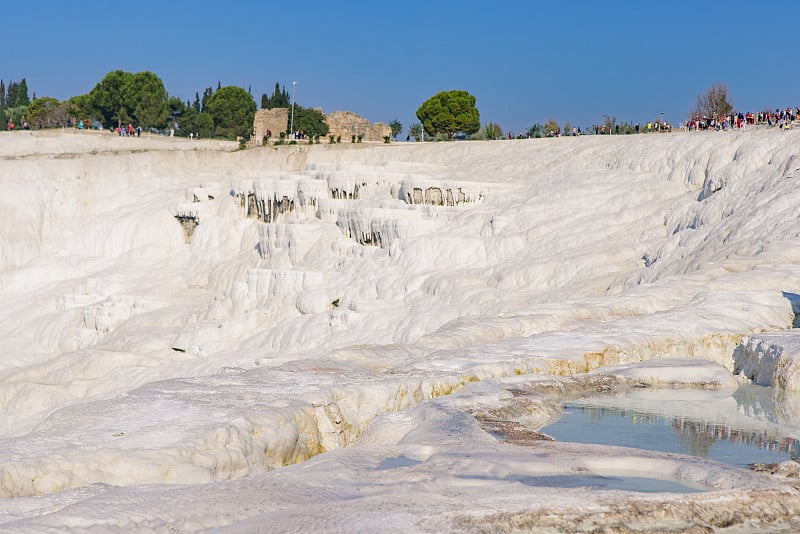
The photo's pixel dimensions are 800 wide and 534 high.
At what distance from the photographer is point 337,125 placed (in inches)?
2205

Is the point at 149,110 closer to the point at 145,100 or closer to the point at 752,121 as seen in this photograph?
the point at 145,100

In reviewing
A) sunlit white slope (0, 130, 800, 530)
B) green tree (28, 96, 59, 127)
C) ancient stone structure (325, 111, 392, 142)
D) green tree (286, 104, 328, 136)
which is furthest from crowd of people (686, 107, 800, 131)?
green tree (28, 96, 59, 127)

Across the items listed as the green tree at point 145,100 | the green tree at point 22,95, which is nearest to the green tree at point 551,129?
the green tree at point 145,100

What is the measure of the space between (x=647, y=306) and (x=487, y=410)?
6.37 metres

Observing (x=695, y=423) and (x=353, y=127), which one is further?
(x=353, y=127)

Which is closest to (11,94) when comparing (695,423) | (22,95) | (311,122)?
(22,95)

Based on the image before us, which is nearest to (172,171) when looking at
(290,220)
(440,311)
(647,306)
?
(290,220)

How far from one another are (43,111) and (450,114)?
1499 inches

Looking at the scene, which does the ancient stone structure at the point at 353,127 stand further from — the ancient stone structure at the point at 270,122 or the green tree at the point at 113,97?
the green tree at the point at 113,97

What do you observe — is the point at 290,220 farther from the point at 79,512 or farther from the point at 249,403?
the point at 79,512

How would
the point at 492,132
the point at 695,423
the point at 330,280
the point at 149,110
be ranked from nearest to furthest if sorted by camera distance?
the point at 695,423 < the point at 330,280 < the point at 492,132 < the point at 149,110

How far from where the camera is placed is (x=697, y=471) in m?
7.52

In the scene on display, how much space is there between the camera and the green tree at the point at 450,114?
6100 cm

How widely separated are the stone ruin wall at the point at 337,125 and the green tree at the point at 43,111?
26910mm
